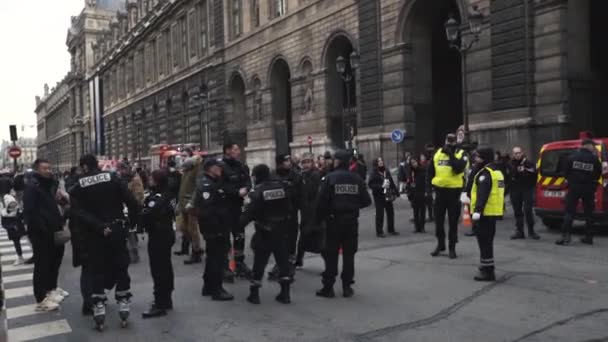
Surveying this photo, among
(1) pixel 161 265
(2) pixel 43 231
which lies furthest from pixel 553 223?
(2) pixel 43 231

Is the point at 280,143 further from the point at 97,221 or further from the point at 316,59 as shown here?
the point at 97,221

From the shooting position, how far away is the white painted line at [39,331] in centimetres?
613

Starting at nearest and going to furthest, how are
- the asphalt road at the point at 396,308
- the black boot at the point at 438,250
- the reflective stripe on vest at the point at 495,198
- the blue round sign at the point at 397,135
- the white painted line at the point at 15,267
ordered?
the asphalt road at the point at 396,308 < the reflective stripe on vest at the point at 495,198 < the black boot at the point at 438,250 < the white painted line at the point at 15,267 < the blue round sign at the point at 397,135

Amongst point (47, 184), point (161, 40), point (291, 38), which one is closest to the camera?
point (47, 184)

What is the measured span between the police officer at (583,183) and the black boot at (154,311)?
22.7ft

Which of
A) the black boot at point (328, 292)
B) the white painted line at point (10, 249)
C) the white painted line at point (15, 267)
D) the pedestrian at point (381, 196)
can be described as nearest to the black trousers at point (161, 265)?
the black boot at point (328, 292)

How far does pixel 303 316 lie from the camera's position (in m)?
6.46

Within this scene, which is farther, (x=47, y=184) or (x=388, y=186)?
(x=388, y=186)

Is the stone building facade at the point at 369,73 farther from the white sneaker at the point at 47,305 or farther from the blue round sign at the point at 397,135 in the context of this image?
the white sneaker at the point at 47,305

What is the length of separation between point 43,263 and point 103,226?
1544 millimetres

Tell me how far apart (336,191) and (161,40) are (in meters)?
48.0

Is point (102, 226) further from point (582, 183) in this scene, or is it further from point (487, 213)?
point (582, 183)

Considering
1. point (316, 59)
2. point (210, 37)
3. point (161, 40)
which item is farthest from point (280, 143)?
point (161, 40)

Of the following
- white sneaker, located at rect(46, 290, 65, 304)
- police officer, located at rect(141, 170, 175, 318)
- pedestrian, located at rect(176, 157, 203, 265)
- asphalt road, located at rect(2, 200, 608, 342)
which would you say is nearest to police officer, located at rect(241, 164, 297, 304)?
asphalt road, located at rect(2, 200, 608, 342)
